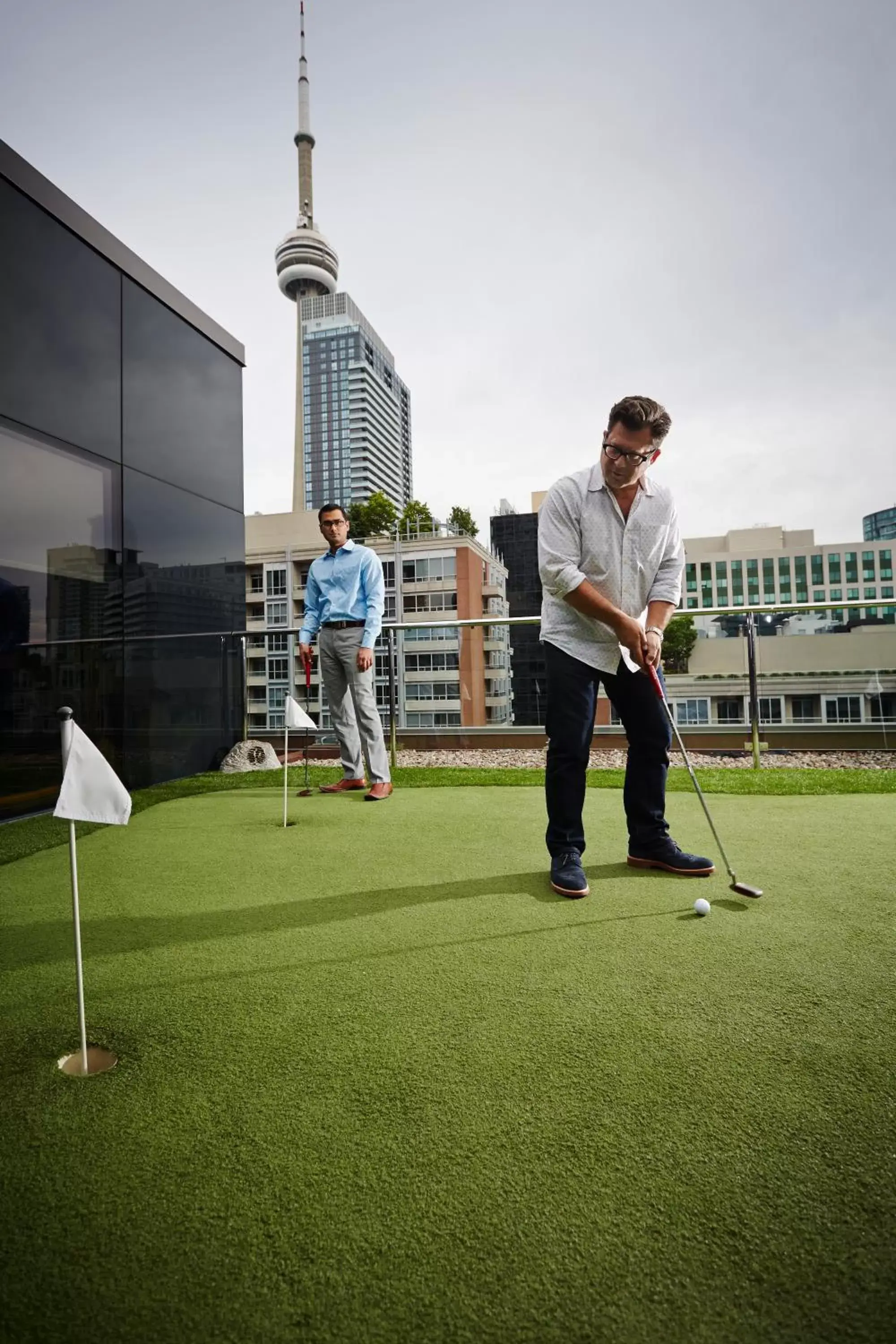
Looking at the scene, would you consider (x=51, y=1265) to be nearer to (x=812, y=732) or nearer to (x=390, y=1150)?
(x=390, y=1150)

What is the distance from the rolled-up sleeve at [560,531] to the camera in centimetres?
202

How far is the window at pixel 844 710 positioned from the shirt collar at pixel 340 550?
316cm

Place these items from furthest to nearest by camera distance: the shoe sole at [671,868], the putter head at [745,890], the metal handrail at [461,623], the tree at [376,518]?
the tree at [376,518] → the metal handrail at [461,623] → the shoe sole at [671,868] → the putter head at [745,890]

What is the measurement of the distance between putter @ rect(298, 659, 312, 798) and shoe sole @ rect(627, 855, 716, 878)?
6.60 ft

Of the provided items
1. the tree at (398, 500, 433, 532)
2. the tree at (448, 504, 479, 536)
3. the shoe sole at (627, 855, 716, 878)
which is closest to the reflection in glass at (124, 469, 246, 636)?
the shoe sole at (627, 855, 716, 878)

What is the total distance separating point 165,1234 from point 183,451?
4.62m

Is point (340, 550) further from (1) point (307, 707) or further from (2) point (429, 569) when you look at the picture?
(2) point (429, 569)

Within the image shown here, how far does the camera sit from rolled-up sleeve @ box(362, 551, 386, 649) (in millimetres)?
3570

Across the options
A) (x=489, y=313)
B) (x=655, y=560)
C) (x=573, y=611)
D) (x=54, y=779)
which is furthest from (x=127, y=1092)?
(x=489, y=313)

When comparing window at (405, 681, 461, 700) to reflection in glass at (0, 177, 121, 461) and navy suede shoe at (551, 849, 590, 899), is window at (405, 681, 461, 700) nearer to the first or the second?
reflection in glass at (0, 177, 121, 461)

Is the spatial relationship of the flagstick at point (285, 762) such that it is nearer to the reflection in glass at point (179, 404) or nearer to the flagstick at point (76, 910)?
the flagstick at point (76, 910)

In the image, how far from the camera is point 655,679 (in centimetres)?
193

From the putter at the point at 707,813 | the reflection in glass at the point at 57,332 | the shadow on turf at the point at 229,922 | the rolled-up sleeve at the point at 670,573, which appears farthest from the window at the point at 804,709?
the reflection in glass at the point at 57,332

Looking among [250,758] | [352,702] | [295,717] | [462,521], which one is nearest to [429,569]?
[250,758]
